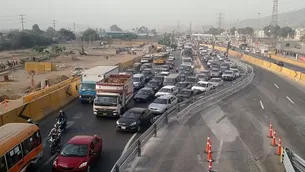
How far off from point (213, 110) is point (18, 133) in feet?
53.9

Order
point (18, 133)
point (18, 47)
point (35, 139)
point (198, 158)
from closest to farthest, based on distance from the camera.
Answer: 1. point (18, 133)
2. point (35, 139)
3. point (198, 158)
4. point (18, 47)

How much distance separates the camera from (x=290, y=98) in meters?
31.8

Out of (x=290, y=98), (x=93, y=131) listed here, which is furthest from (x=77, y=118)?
(x=290, y=98)

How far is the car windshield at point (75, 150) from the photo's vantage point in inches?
526

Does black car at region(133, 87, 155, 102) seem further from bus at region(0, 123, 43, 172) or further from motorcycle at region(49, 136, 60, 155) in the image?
bus at region(0, 123, 43, 172)

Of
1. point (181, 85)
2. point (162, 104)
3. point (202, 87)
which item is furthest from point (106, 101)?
point (202, 87)

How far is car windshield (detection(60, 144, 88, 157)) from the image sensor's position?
13.4 m

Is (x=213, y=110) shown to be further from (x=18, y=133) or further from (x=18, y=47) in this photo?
(x=18, y=47)

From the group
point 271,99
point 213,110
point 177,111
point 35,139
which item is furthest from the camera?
point 271,99

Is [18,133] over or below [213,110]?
over

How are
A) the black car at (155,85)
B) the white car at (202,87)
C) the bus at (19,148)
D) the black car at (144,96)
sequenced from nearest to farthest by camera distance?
the bus at (19,148), the black car at (144,96), the white car at (202,87), the black car at (155,85)

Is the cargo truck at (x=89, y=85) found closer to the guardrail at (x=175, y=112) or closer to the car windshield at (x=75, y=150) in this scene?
the guardrail at (x=175, y=112)

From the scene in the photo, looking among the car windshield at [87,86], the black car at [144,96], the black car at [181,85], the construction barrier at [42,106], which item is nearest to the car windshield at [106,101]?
the construction barrier at [42,106]

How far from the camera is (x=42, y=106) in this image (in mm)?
23125
